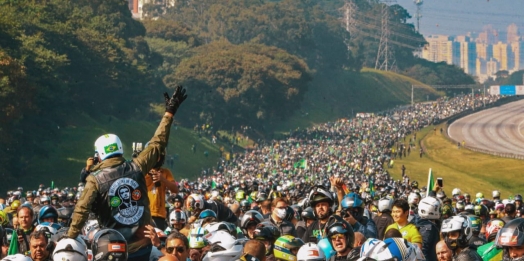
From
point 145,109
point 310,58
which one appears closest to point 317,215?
point 145,109

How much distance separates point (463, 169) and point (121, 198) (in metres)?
76.9

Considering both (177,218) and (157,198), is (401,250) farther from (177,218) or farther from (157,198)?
(177,218)

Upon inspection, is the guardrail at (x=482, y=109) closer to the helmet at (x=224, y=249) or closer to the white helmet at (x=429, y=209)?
the white helmet at (x=429, y=209)

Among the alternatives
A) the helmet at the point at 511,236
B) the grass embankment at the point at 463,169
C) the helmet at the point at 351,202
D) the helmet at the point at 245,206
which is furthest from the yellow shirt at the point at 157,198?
the grass embankment at the point at 463,169

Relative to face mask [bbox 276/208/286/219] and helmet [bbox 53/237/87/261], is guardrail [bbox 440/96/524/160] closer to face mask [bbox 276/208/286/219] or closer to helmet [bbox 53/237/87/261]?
face mask [bbox 276/208/286/219]

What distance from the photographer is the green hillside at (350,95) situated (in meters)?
164

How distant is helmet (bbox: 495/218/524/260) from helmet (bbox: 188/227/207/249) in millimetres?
3256

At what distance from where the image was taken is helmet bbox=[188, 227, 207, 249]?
13.2 meters

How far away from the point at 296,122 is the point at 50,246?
435 feet

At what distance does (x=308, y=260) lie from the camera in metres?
11.9

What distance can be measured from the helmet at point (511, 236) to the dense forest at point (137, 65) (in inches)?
2121

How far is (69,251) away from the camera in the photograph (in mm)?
11062


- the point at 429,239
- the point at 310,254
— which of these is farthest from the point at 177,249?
the point at 429,239

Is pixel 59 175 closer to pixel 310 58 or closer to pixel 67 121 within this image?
pixel 67 121
